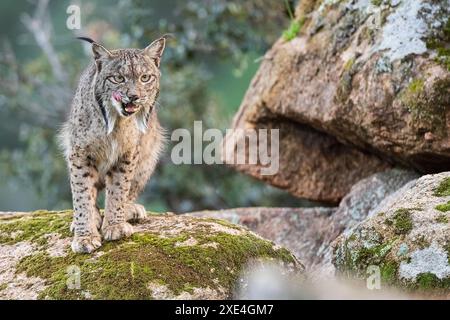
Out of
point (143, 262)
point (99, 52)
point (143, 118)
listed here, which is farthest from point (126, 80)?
point (143, 262)

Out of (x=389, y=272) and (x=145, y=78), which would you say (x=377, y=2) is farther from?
(x=389, y=272)

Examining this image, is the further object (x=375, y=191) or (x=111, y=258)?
(x=375, y=191)

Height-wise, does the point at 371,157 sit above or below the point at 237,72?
below

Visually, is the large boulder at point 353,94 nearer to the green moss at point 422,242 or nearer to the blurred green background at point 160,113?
the green moss at point 422,242

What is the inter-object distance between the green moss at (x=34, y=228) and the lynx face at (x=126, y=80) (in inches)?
35.0

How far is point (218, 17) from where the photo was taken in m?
12.2

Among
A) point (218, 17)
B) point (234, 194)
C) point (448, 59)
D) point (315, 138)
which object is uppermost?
point (218, 17)

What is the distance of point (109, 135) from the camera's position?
620 centimetres

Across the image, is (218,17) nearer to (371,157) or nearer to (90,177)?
(371,157)

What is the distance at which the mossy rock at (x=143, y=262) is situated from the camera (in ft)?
17.4

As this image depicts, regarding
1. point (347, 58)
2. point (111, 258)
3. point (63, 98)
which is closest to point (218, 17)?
point (63, 98)

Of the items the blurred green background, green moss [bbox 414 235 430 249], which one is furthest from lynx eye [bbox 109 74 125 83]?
the blurred green background

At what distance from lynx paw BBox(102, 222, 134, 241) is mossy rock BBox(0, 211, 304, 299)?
7 cm

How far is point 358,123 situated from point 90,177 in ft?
7.90
